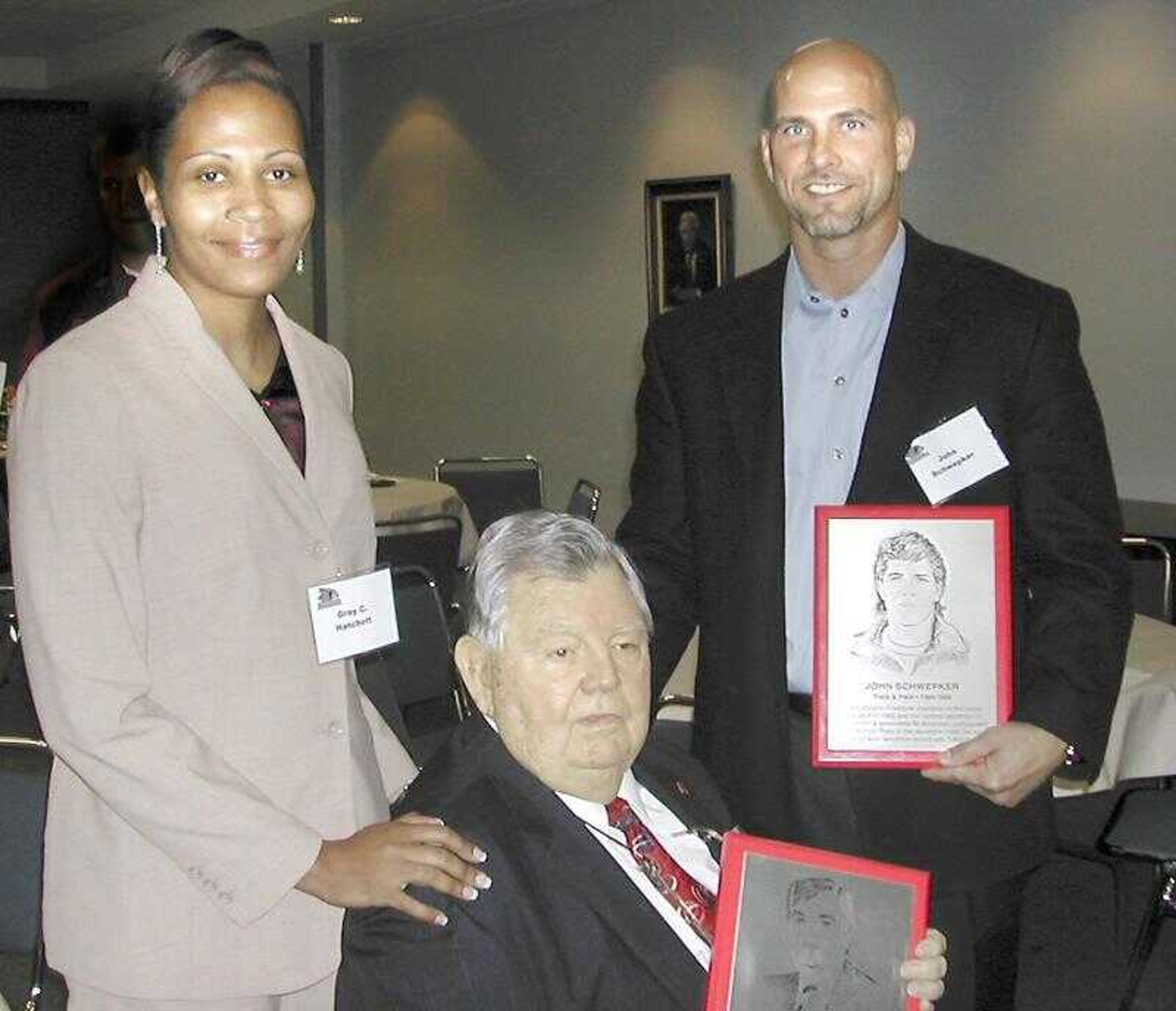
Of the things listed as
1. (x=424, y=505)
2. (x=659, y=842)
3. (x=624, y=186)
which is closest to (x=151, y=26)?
(x=624, y=186)

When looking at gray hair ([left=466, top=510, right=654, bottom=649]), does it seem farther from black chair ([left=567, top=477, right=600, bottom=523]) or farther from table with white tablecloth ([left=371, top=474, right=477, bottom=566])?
table with white tablecloth ([left=371, top=474, right=477, bottom=566])

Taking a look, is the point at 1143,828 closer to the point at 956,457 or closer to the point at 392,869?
the point at 956,457

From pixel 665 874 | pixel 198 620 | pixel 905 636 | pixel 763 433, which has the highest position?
pixel 763 433

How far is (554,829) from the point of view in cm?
175

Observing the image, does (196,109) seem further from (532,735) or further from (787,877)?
(787,877)

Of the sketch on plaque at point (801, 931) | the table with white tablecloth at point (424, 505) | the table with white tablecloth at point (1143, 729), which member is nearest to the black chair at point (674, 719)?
the table with white tablecloth at point (1143, 729)

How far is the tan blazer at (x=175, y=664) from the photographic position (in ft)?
4.98

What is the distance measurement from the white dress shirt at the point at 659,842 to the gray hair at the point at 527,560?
0.22m

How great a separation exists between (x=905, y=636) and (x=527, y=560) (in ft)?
1.59

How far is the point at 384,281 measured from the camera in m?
11.5

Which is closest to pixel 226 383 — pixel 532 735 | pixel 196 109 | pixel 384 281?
pixel 196 109

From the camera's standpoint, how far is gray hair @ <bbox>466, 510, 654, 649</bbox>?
1836 mm

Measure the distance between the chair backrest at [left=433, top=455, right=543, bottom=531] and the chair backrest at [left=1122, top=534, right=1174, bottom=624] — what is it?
9.12 feet

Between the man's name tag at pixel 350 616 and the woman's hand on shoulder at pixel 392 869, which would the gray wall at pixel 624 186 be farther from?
the woman's hand on shoulder at pixel 392 869
